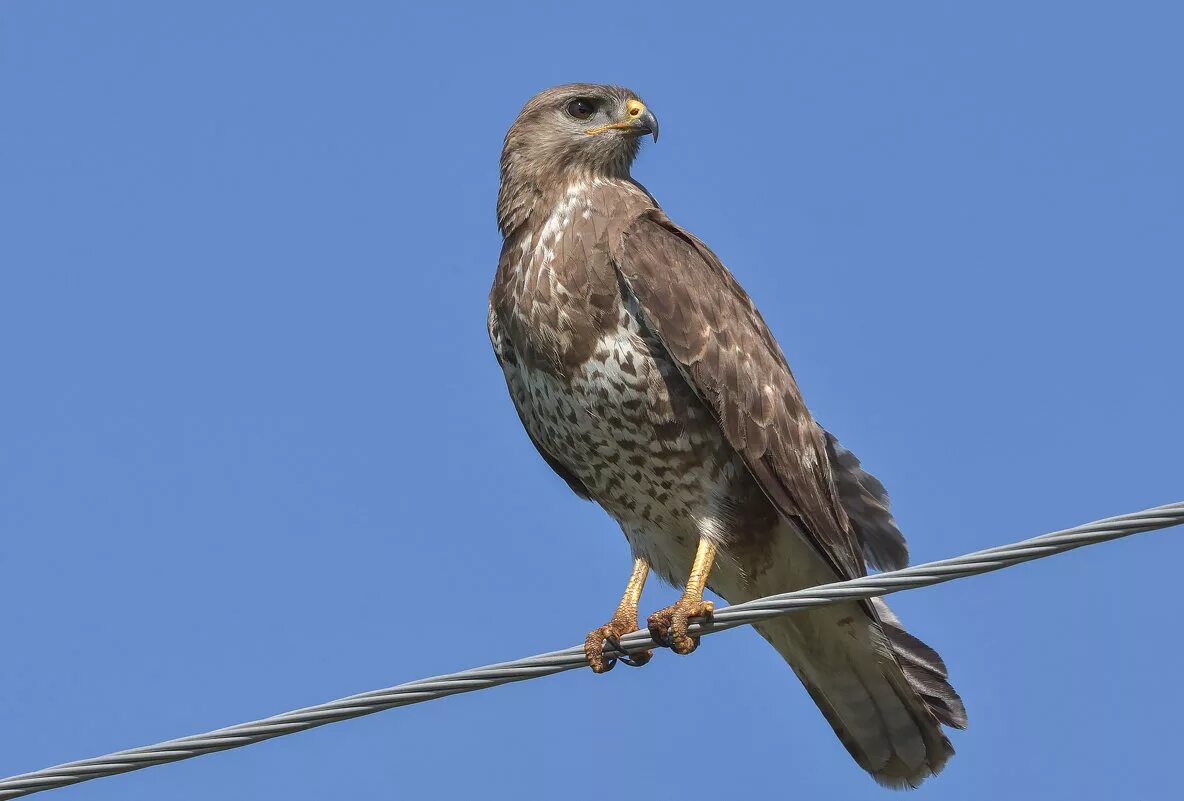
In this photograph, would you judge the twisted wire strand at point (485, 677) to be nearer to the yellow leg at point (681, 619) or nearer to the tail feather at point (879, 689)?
the yellow leg at point (681, 619)

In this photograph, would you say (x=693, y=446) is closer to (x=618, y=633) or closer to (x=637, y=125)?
(x=618, y=633)

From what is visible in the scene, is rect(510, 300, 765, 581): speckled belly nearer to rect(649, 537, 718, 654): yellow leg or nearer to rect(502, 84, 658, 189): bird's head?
rect(649, 537, 718, 654): yellow leg

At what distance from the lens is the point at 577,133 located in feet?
24.2

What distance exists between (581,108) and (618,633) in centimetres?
258

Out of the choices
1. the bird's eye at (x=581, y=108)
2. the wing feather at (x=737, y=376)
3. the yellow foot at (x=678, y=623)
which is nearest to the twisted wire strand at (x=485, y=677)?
the yellow foot at (x=678, y=623)

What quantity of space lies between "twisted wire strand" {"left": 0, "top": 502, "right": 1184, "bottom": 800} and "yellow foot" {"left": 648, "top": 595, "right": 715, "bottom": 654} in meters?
1.24

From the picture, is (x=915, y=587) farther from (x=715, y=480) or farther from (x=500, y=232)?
(x=500, y=232)

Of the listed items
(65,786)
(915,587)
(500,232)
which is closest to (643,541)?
(500,232)

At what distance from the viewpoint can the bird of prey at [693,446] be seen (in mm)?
6355

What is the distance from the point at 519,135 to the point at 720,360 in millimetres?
1704

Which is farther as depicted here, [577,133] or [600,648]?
[577,133]

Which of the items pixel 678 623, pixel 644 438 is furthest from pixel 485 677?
pixel 644 438

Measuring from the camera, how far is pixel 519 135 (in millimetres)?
7457

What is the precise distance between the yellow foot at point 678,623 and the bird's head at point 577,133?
212 centimetres
